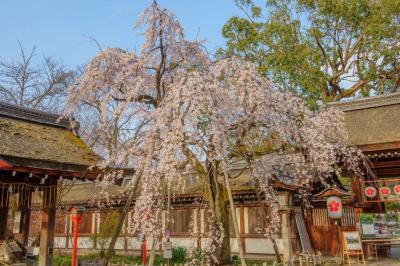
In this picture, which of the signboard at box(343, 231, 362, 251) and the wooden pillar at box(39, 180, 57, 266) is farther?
the signboard at box(343, 231, 362, 251)

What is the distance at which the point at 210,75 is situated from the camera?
953 centimetres

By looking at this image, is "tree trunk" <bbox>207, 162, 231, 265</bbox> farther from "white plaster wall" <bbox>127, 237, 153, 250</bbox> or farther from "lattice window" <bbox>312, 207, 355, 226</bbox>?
"white plaster wall" <bbox>127, 237, 153, 250</bbox>

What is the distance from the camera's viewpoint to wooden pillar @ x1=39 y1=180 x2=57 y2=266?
10125mm

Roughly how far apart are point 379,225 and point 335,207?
1.52 metres

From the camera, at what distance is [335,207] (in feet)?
44.5

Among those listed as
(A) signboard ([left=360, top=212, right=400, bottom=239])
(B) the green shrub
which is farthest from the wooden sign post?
(B) the green shrub

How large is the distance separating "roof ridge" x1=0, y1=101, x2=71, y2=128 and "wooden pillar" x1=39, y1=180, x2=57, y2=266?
271 cm

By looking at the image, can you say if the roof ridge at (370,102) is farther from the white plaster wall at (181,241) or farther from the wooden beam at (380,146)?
the white plaster wall at (181,241)

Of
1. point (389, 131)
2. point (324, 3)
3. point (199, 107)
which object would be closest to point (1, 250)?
point (199, 107)

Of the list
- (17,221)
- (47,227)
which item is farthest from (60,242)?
(47,227)

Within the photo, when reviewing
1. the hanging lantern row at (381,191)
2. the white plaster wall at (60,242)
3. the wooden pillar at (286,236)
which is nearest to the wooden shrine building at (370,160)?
the hanging lantern row at (381,191)

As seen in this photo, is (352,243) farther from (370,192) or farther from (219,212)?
(219,212)

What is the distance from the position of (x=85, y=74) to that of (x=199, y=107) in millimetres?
3964

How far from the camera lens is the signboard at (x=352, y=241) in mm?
12539
